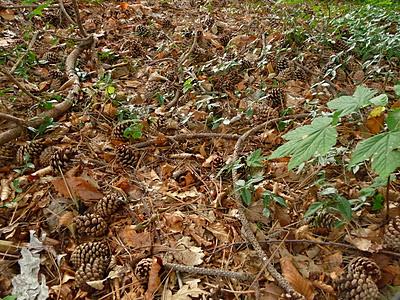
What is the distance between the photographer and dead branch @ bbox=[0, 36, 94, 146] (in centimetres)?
230

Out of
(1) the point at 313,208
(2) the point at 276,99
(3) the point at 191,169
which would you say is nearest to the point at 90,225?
(3) the point at 191,169

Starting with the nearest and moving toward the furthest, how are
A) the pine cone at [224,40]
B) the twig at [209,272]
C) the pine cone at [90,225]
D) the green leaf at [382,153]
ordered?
1. the green leaf at [382,153]
2. the twig at [209,272]
3. the pine cone at [90,225]
4. the pine cone at [224,40]

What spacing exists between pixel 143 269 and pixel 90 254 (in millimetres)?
267

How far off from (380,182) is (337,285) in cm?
55

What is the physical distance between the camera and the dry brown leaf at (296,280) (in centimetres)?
146

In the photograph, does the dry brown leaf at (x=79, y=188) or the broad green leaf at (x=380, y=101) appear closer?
the broad green leaf at (x=380, y=101)

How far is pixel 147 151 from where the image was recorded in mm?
2350

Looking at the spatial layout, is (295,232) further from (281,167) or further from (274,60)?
(274,60)

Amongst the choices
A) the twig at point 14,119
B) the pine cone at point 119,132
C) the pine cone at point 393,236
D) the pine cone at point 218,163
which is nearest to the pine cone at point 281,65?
the pine cone at point 218,163

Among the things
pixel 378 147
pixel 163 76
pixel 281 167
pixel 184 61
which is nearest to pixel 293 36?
pixel 184 61

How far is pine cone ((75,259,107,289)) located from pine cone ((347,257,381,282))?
1058 mm

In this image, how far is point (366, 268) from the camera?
4.77 feet

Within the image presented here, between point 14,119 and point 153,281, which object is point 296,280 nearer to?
point 153,281

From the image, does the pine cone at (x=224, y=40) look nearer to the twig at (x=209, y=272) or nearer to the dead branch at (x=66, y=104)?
the dead branch at (x=66, y=104)
